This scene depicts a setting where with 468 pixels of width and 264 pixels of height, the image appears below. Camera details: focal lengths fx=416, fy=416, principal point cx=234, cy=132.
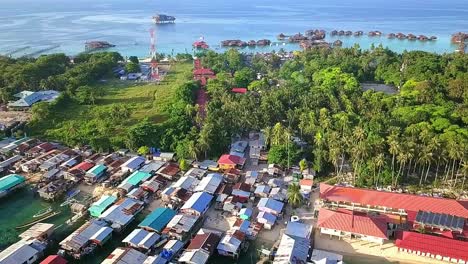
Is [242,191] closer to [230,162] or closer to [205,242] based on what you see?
[230,162]

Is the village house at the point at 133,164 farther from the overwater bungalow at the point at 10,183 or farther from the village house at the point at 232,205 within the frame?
the village house at the point at 232,205

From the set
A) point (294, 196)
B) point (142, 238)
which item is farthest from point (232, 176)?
point (142, 238)

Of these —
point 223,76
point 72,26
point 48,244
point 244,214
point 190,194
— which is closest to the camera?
point 48,244

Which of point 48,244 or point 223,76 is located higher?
point 223,76

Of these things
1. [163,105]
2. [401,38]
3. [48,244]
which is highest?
[401,38]

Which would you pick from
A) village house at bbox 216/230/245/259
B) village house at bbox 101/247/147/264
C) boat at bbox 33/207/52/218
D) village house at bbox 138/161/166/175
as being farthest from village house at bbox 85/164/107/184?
village house at bbox 216/230/245/259

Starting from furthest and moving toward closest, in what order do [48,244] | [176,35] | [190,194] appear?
[176,35] → [190,194] → [48,244]

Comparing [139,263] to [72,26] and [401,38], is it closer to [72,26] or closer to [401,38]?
[401,38]

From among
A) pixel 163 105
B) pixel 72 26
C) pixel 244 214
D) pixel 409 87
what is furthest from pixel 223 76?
pixel 72 26

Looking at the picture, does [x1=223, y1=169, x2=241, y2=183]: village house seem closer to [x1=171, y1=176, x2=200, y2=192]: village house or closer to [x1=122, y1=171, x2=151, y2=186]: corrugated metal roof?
[x1=171, y1=176, x2=200, y2=192]: village house
